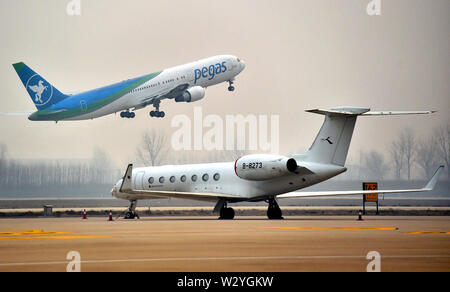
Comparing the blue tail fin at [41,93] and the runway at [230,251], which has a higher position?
the blue tail fin at [41,93]

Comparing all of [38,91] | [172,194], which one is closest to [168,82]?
[38,91]

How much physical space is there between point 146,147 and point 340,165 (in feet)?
182

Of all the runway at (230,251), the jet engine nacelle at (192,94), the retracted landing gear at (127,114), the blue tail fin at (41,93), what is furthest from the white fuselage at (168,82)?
the runway at (230,251)

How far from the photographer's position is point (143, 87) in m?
81.6

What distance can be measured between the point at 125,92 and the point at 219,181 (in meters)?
32.1

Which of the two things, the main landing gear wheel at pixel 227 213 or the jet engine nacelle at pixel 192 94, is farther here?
the jet engine nacelle at pixel 192 94

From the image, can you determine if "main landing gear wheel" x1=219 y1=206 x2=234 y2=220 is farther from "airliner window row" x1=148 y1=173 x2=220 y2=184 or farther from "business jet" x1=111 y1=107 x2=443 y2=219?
"airliner window row" x1=148 y1=173 x2=220 y2=184

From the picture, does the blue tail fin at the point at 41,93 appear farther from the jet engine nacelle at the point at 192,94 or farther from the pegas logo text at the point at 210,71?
the pegas logo text at the point at 210,71

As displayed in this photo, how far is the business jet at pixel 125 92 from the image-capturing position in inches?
3125

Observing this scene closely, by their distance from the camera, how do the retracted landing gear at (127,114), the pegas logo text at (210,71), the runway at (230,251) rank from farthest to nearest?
the retracted landing gear at (127,114)
the pegas logo text at (210,71)
the runway at (230,251)

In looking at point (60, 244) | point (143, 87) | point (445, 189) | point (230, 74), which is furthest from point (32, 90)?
point (60, 244)

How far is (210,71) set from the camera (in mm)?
84875

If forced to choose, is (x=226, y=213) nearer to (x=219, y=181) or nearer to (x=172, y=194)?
(x=219, y=181)

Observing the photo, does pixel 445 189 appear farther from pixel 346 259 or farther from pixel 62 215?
pixel 346 259
